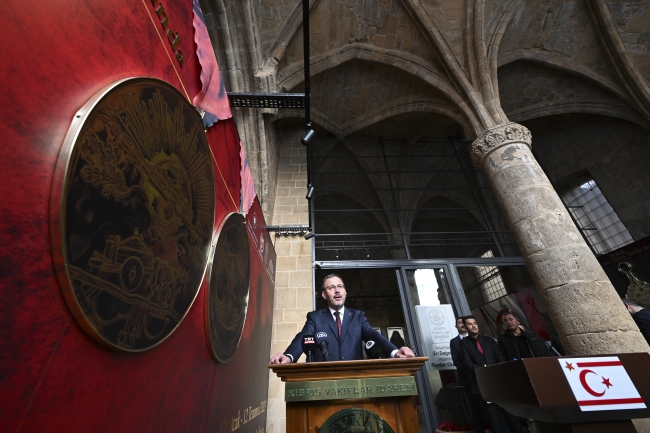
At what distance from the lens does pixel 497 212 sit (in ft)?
32.9

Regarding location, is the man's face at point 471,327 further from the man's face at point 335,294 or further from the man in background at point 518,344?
the man's face at point 335,294

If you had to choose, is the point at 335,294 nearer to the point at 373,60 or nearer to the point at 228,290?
the point at 228,290

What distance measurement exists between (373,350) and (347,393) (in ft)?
1.66

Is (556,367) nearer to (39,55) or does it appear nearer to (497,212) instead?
(39,55)

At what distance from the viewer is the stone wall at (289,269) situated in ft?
14.3

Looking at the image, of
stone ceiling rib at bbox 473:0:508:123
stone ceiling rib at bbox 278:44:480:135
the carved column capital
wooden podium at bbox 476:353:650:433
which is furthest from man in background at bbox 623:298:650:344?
stone ceiling rib at bbox 278:44:480:135

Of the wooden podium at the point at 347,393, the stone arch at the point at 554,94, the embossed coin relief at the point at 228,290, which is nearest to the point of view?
the wooden podium at the point at 347,393

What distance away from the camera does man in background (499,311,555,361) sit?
11.5ft

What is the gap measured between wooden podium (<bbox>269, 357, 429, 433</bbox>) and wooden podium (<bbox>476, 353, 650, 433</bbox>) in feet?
1.16

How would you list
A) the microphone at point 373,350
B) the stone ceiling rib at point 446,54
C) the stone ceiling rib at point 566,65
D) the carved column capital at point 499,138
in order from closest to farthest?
the microphone at point 373,350 → the carved column capital at point 499,138 → the stone ceiling rib at point 446,54 → the stone ceiling rib at point 566,65

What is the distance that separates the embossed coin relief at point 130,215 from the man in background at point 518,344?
3784mm

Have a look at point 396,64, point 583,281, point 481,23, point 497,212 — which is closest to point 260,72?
point 396,64

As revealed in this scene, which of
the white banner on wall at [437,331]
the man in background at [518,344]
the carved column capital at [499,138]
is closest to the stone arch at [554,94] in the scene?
the carved column capital at [499,138]

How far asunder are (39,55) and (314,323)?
6.04ft
